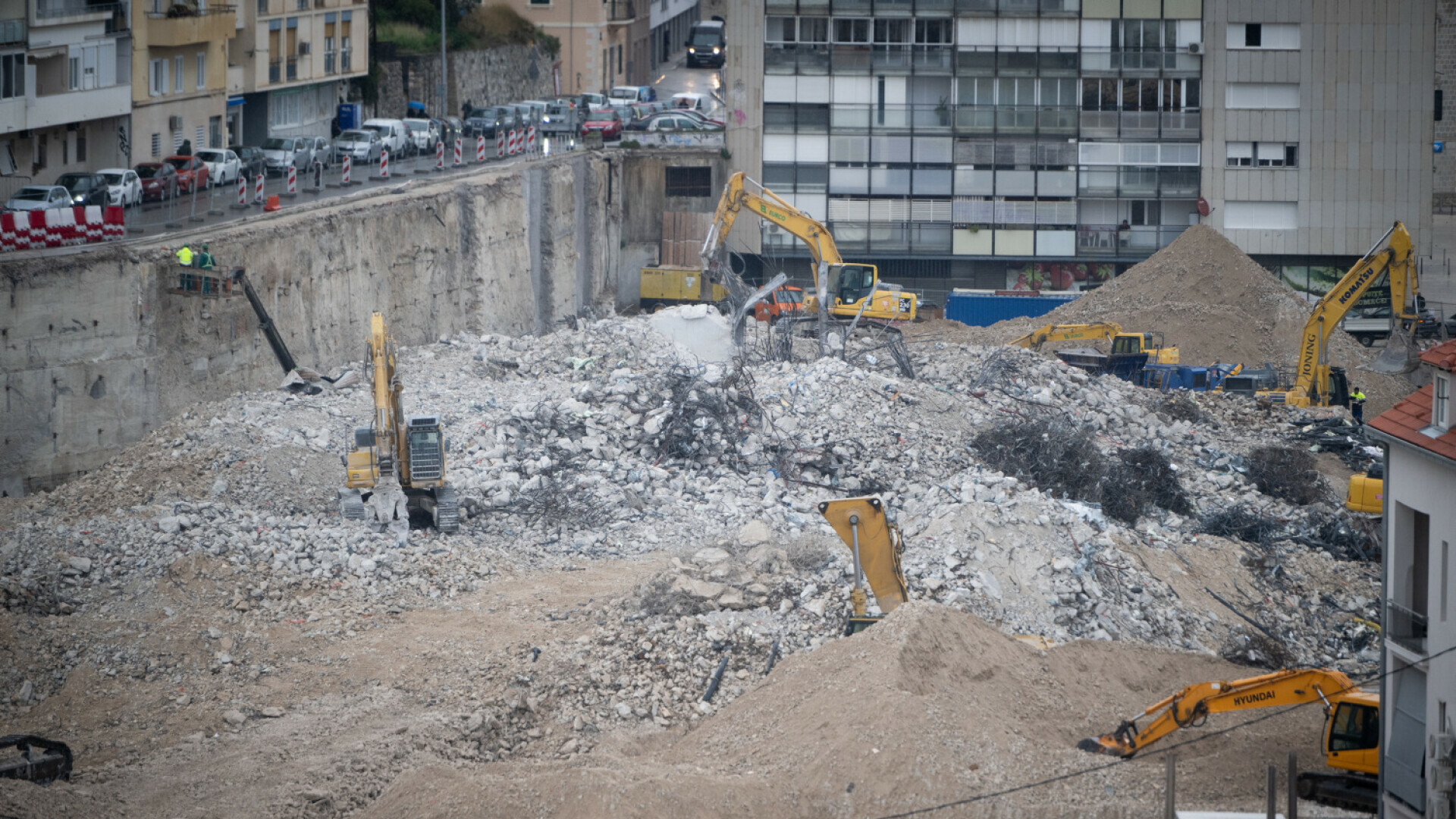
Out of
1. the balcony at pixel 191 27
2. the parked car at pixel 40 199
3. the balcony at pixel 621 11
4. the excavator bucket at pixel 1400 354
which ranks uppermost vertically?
the balcony at pixel 621 11

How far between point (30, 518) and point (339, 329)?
34.1 feet

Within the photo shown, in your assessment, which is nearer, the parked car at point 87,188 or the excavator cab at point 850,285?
the parked car at point 87,188

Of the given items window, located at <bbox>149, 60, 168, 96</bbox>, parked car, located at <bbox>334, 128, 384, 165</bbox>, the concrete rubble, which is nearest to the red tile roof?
the concrete rubble

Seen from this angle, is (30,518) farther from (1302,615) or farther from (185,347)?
(1302,615)

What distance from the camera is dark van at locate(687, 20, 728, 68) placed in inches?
2862

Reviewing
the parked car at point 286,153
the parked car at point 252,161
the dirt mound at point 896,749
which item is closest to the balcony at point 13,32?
the parked car at point 252,161

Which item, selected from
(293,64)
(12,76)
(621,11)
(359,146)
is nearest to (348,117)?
→ (293,64)

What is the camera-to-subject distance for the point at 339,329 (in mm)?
30844

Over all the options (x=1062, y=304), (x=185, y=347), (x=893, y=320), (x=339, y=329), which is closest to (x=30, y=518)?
(x=185, y=347)

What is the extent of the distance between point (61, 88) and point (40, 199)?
5.61 metres

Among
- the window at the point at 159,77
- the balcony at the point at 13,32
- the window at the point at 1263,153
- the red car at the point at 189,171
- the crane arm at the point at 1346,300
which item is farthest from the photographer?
the window at the point at 1263,153

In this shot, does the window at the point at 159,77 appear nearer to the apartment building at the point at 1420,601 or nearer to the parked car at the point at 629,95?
the parked car at the point at 629,95

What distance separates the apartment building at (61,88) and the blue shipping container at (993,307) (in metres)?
20.0

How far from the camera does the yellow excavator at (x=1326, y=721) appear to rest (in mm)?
13344
